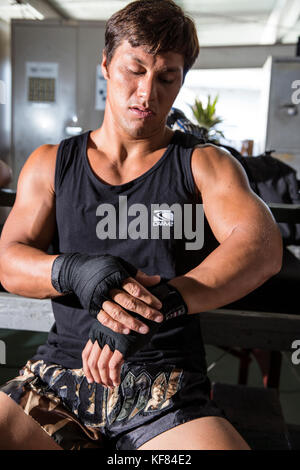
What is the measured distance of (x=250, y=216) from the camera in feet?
3.05

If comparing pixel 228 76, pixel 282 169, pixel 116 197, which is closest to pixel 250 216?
pixel 116 197

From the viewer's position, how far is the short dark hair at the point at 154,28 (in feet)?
3.11

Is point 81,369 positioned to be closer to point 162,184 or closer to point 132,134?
point 162,184

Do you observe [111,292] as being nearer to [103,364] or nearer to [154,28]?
[103,364]

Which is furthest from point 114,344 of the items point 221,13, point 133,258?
point 221,13

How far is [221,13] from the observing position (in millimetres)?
5559

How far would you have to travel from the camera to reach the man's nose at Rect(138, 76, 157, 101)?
3.15 feet

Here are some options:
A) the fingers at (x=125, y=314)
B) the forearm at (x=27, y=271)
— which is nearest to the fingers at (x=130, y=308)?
the fingers at (x=125, y=314)

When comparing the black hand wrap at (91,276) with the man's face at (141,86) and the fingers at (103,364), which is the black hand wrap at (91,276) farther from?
the man's face at (141,86)

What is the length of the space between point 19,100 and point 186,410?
4.64 metres

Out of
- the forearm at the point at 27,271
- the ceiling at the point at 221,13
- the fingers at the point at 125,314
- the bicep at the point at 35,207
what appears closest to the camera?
the fingers at the point at 125,314

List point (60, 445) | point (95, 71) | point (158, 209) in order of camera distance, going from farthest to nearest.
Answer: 1. point (95, 71)
2. point (158, 209)
3. point (60, 445)

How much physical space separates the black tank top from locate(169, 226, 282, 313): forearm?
0.42 feet

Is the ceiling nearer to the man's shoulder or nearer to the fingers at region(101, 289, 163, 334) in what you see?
the man's shoulder
